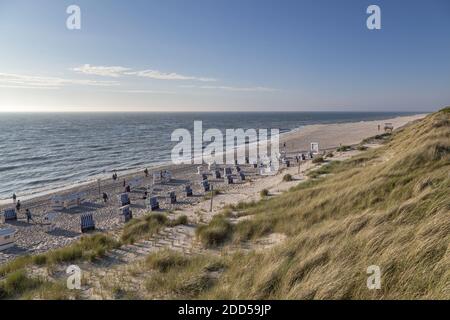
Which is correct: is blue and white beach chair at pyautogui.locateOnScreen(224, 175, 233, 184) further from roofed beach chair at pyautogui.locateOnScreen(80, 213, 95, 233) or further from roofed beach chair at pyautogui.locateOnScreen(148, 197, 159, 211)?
roofed beach chair at pyautogui.locateOnScreen(80, 213, 95, 233)

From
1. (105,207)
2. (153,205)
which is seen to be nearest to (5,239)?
(105,207)

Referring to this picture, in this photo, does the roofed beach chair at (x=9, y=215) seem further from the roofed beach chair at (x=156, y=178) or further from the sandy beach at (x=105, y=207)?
the roofed beach chair at (x=156, y=178)

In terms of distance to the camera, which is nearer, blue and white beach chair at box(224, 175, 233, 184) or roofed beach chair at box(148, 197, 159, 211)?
roofed beach chair at box(148, 197, 159, 211)

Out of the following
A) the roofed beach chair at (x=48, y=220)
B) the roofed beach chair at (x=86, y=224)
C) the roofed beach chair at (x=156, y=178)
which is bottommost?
the roofed beach chair at (x=48, y=220)

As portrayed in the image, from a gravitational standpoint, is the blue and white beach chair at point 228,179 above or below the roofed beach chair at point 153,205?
above

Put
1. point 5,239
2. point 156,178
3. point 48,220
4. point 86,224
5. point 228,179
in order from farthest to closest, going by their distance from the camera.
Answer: point 156,178 < point 228,179 < point 48,220 < point 86,224 < point 5,239

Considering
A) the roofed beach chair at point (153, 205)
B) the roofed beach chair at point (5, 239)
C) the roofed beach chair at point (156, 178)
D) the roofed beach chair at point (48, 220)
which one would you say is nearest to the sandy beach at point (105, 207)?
the roofed beach chair at point (48, 220)

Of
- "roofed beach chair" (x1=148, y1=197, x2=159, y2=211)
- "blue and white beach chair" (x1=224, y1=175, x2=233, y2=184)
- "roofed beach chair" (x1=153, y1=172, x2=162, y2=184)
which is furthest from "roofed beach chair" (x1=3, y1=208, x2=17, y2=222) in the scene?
"blue and white beach chair" (x1=224, y1=175, x2=233, y2=184)

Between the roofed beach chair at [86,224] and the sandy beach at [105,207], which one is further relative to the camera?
the roofed beach chair at [86,224]

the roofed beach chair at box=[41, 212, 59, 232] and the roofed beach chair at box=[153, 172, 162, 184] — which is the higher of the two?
the roofed beach chair at box=[153, 172, 162, 184]

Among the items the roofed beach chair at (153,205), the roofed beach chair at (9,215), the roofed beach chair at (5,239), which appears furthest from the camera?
the roofed beach chair at (153,205)

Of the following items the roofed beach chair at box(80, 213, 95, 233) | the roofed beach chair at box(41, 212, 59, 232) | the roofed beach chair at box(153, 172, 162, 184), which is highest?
the roofed beach chair at box(153, 172, 162, 184)

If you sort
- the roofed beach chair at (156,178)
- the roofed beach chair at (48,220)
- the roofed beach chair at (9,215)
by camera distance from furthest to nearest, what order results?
the roofed beach chair at (156,178) < the roofed beach chair at (9,215) < the roofed beach chair at (48,220)

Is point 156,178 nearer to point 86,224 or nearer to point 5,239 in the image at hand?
point 86,224
